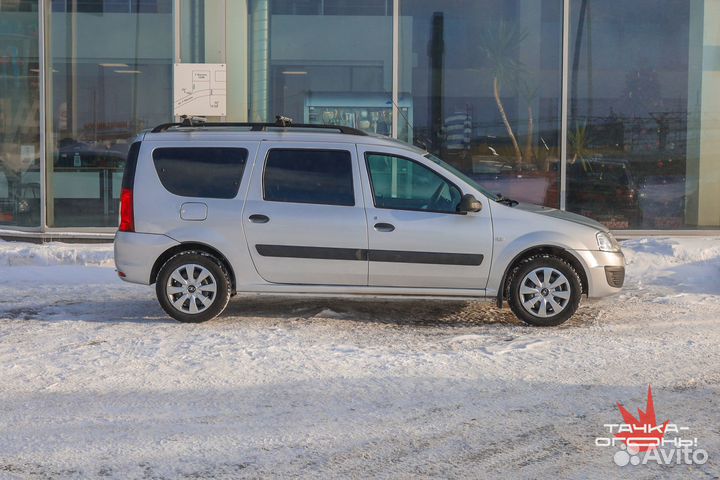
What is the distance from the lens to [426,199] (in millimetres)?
8570

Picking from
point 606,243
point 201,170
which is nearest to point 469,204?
point 606,243

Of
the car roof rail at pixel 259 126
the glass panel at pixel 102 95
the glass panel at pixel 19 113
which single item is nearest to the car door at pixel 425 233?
the car roof rail at pixel 259 126

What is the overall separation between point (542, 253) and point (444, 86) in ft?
20.6

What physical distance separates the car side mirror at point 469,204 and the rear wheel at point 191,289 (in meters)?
2.21

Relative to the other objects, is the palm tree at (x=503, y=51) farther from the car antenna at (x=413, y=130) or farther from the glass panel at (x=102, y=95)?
the glass panel at (x=102, y=95)

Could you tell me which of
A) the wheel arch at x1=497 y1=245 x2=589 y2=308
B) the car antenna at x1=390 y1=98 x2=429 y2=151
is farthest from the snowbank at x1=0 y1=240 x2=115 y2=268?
the wheel arch at x1=497 y1=245 x2=589 y2=308

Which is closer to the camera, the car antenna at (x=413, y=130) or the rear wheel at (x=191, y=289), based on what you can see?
the rear wheel at (x=191, y=289)

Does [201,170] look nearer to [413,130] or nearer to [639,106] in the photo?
[413,130]

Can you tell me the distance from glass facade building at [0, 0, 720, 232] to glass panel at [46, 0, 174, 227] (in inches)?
0.9

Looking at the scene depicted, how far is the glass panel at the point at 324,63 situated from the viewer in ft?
46.9

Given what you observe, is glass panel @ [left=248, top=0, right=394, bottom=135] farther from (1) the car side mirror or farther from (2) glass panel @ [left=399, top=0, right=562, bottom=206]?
(1) the car side mirror

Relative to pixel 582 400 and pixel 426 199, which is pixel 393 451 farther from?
pixel 426 199

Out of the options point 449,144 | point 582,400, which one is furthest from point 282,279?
point 449,144

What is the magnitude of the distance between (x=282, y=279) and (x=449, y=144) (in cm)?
628
